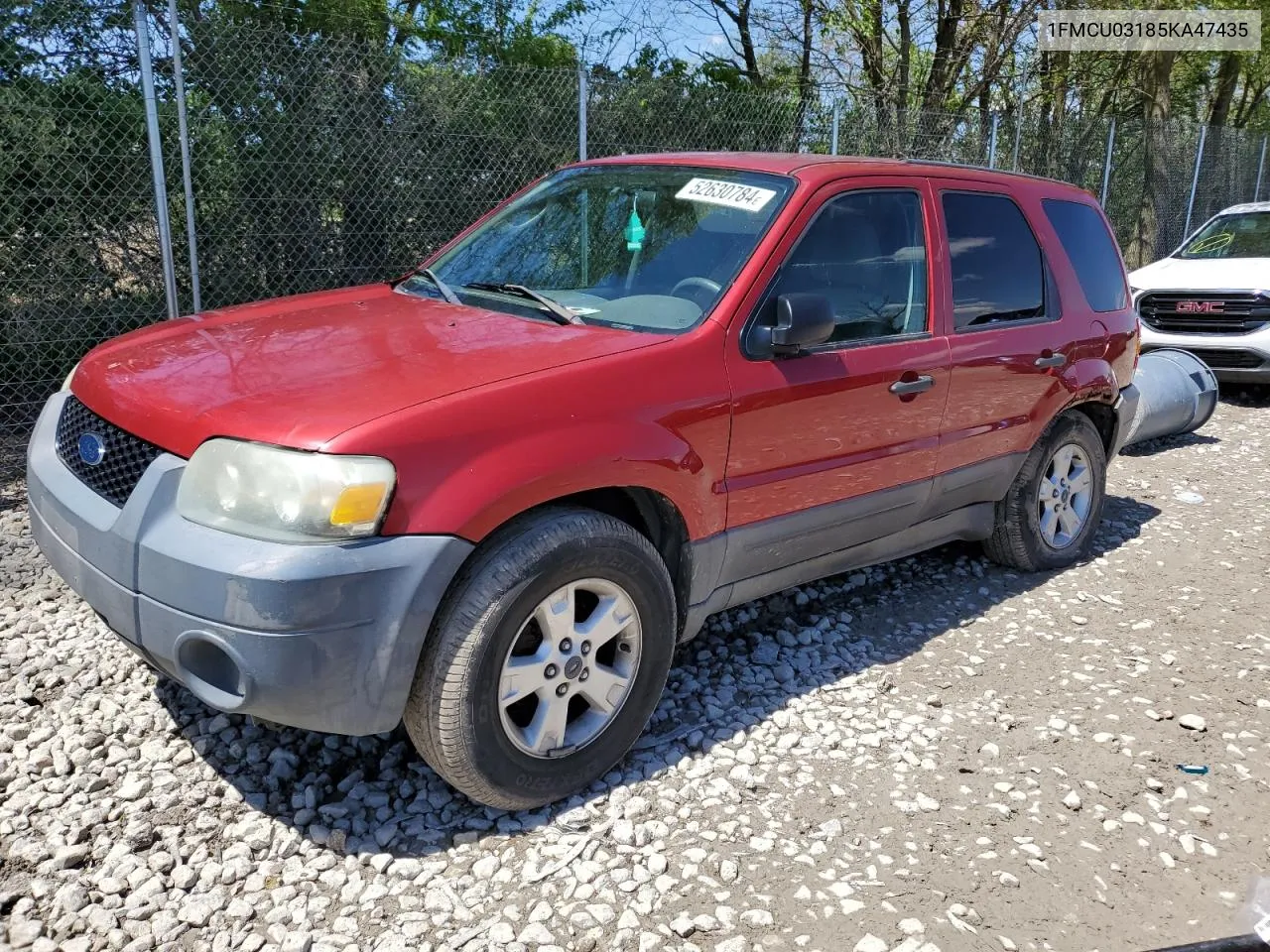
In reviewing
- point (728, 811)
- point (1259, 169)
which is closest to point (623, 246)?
point (728, 811)

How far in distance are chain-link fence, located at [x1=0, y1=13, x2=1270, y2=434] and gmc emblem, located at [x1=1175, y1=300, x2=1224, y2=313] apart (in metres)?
3.63

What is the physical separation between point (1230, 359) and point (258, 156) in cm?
843

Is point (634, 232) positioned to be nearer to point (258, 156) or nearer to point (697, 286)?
point (697, 286)

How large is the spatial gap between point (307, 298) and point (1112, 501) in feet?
16.4

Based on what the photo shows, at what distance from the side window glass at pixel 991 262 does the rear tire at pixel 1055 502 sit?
691mm

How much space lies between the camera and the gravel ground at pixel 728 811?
8.45ft

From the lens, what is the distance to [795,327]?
318 cm

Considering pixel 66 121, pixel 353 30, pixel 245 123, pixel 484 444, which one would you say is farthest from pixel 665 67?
pixel 484 444

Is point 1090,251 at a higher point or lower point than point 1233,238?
lower

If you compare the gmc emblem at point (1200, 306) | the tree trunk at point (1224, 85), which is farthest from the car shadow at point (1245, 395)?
the tree trunk at point (1224, 85)

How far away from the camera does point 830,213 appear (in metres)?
3.61

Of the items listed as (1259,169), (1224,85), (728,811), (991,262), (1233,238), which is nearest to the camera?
(728,811)

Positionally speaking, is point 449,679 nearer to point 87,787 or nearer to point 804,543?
point 87,787

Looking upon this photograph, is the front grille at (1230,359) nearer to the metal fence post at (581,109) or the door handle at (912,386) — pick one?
the metal fence post at (581,109)
